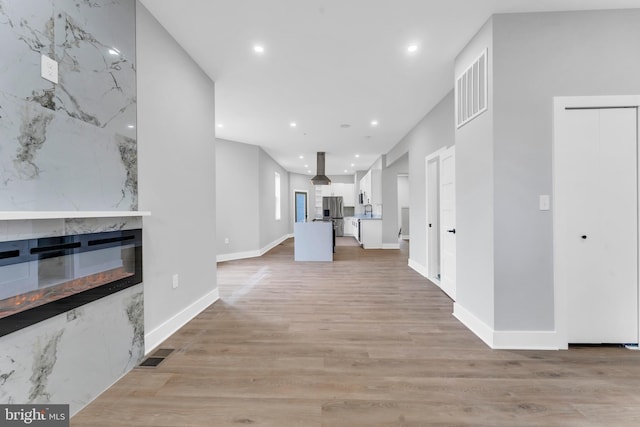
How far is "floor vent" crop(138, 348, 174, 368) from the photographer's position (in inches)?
81.2

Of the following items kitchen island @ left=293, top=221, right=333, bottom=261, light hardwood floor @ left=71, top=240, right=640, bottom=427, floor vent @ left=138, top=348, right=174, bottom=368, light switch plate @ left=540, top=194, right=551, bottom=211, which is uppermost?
light switch plate @ left=540, top=194, right=551, bottom=211

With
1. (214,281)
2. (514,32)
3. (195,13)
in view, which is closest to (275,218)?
(214,281)

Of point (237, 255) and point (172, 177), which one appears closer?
point (172, 177)

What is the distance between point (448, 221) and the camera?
A: 379 cm

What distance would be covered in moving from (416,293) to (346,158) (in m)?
5.64

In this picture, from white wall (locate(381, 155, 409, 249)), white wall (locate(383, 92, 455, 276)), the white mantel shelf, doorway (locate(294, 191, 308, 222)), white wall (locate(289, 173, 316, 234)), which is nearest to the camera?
the white mantel shelf

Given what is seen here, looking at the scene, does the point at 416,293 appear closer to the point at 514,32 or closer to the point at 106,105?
the point at 514,32

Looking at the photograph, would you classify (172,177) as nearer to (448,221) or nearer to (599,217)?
(448,221)

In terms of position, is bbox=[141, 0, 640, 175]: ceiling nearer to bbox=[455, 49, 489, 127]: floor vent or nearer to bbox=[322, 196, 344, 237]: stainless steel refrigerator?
bbox=[455, 49, 489, 127]: floor vent

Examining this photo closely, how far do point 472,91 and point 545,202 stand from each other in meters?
1.22

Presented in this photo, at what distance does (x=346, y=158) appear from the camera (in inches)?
339

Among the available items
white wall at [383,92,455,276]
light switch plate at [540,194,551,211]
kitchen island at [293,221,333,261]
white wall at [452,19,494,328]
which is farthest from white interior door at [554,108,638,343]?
kitchen island at [293,221,333,261]

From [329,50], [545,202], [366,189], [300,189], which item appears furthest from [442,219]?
[300,189]

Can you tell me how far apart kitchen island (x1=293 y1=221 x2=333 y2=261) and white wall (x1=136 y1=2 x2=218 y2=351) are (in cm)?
311
